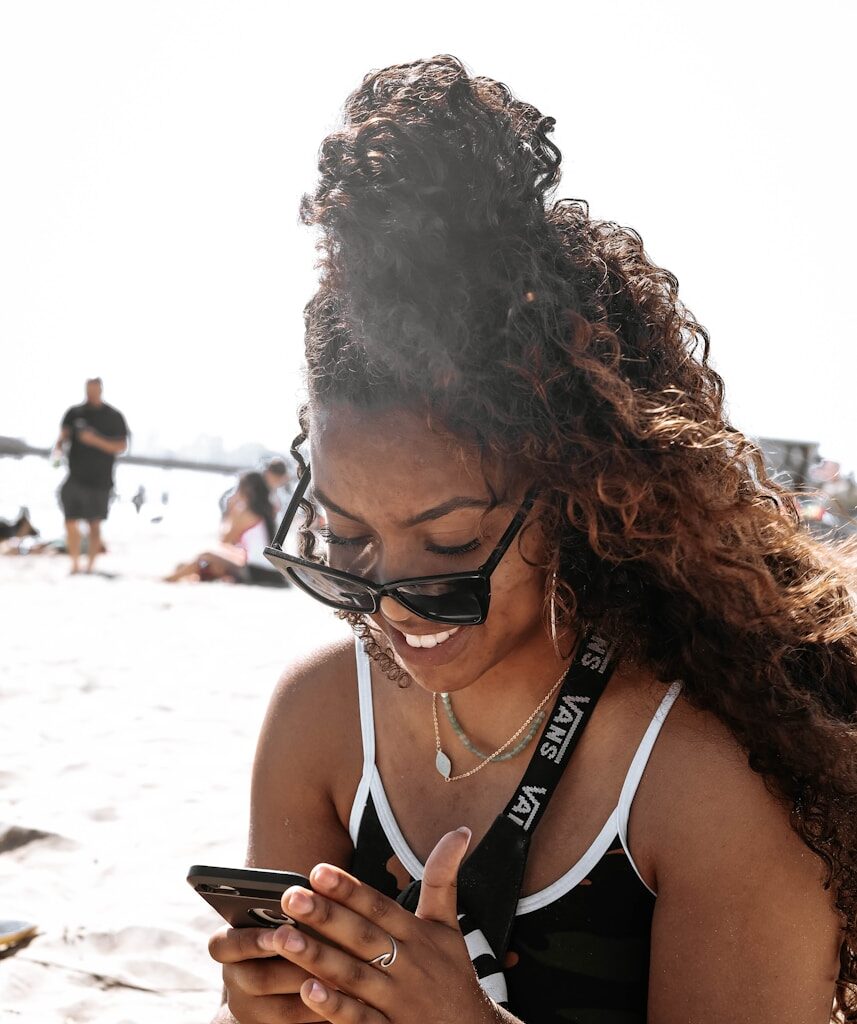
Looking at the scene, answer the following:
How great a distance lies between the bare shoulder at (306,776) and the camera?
211cm

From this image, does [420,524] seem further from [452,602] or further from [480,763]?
[480,763]

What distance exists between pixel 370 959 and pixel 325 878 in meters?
0.13

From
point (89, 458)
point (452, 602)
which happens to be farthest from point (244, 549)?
point (452, 602)

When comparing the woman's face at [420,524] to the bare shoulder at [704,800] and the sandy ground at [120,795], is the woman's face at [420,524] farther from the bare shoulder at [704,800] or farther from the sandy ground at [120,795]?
the sandy ground at [120,795]

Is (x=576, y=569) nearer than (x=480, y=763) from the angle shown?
Yes

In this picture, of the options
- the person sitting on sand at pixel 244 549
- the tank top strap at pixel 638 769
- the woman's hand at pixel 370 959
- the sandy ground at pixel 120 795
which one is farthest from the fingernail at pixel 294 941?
the person sitting on sand at pixel 244 549

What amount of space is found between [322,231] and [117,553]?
13067 mm

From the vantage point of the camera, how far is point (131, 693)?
18.9ft

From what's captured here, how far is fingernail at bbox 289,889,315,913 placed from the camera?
1.38 metres

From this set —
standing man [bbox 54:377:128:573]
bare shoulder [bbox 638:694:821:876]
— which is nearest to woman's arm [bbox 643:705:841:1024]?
bare shoulder [bbox 638:694:821:876]

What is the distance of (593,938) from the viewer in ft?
5.82

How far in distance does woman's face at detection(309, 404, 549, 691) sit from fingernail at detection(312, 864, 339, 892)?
0.45m

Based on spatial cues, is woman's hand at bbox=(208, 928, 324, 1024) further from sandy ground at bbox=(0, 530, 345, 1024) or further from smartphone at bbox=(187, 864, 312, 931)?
sandy ground at bbox=(0, 530, 345, 1024)

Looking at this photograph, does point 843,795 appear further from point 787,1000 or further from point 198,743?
point 198,743
